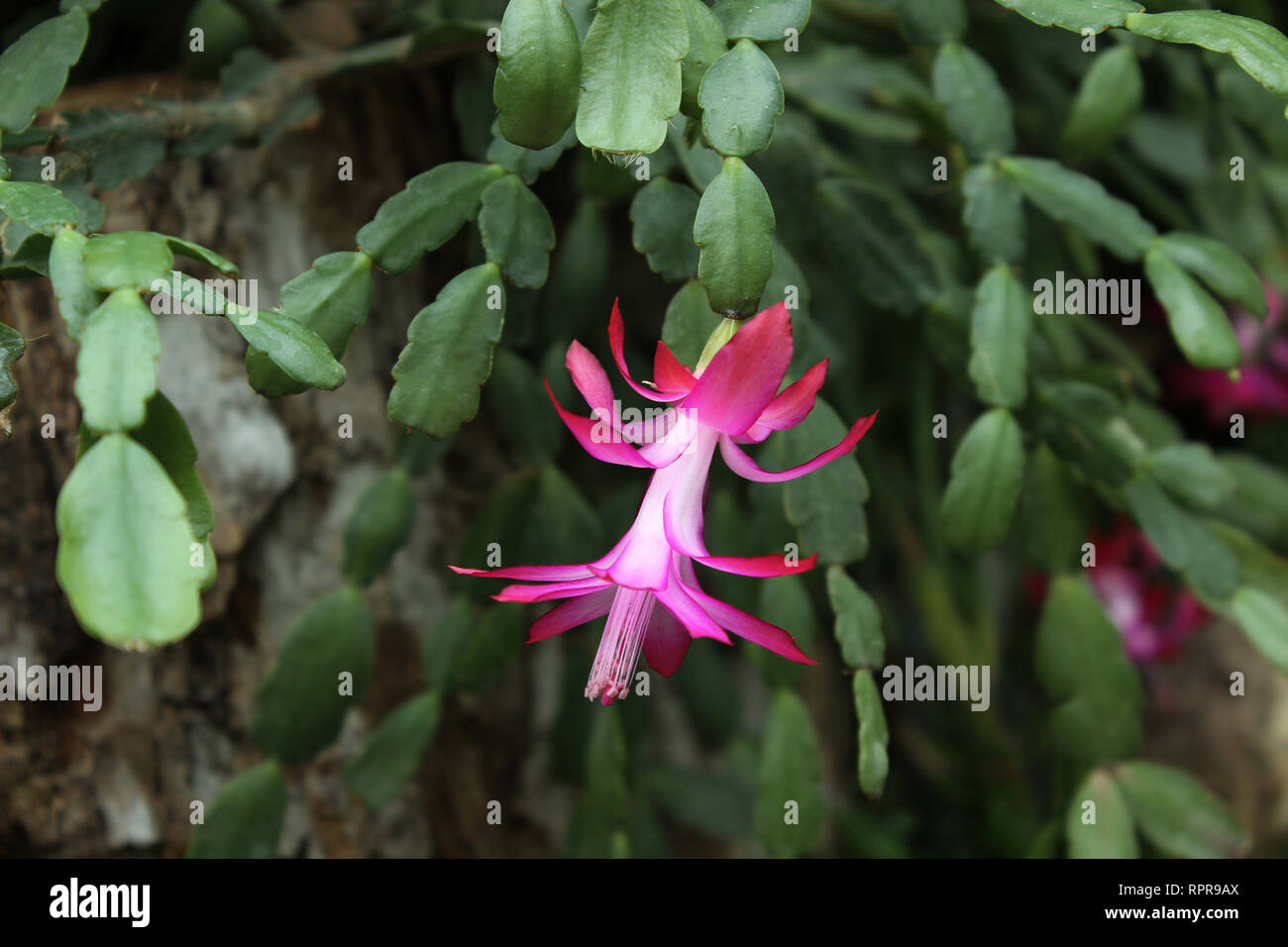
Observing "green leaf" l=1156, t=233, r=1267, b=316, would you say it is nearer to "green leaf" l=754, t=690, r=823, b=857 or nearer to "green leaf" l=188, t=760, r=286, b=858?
"green leaf" l=754, t=690, r=823, b=857

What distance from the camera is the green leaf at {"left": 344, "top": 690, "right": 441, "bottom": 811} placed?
0.96 meters

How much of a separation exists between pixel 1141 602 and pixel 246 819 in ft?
4.48

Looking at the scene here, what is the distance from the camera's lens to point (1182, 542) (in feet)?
3.10

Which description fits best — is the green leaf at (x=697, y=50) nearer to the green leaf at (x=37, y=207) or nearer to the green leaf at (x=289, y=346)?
the green leaf at (x=289, y=346)

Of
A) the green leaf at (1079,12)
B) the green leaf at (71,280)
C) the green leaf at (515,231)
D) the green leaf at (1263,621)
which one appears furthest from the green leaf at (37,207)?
the green leaf at (1263,621)

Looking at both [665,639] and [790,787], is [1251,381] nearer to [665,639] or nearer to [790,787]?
[790,787]

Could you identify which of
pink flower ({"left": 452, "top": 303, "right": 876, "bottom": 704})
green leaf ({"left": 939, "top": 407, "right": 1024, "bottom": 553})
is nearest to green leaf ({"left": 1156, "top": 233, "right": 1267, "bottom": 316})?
green leaf ({"left": 939, "top": 407, "right": 1024, "bottom": 553})

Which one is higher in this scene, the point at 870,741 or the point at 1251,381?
the point at 1251,381

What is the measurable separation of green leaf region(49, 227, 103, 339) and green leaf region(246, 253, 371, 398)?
0.11 metres

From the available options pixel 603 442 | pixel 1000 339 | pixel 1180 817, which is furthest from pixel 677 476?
pixel 1180 817

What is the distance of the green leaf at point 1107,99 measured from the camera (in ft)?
3.20

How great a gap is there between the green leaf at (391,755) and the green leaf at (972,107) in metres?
0.75

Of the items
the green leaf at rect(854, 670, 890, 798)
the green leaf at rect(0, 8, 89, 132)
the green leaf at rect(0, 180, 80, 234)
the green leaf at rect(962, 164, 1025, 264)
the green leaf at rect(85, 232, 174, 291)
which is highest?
the green leaf at rect(0, 8, 89, 132)

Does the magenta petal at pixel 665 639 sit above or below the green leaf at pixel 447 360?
below
